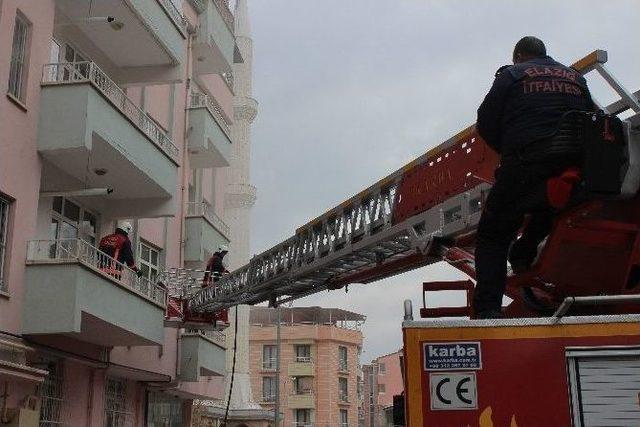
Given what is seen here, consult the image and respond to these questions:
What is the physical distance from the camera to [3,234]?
11.8 metres

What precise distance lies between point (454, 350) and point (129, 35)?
487 inches

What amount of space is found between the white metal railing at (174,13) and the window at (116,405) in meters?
6.75

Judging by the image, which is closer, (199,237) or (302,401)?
(199,237)

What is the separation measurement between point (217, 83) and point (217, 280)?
10.5 m

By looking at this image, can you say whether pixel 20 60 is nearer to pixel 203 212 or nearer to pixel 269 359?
pixel 203 212

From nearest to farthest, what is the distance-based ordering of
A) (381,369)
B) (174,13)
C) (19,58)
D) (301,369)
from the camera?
(19,58) → (174,13) → (301,369) → (381,369)

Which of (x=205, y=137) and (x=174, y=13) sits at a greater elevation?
(x=174, y=13)

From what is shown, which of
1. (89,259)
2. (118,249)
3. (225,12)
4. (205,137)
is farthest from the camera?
(225,12)

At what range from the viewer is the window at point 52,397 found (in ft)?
43.3

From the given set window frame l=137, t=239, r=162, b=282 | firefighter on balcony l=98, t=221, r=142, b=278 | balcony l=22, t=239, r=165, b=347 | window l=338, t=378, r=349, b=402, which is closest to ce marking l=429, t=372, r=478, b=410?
balcony l=22, t=239, r=165, b=347

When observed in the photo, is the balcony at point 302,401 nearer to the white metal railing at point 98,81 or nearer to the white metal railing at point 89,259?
the white metal railing at point 98,81

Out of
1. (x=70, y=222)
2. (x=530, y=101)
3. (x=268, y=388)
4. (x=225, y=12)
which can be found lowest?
(x=530, y=101)

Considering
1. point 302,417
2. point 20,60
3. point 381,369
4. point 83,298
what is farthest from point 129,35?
point 381,369

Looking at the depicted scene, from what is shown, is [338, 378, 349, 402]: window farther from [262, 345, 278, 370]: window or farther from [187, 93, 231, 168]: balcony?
[187, 93, 231, 168]: balcony
